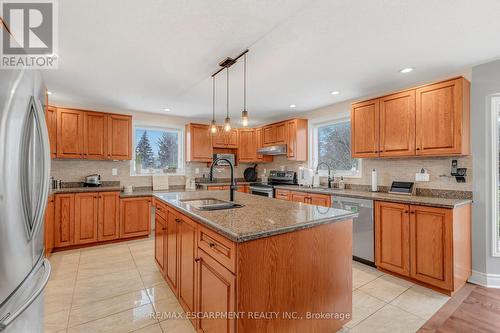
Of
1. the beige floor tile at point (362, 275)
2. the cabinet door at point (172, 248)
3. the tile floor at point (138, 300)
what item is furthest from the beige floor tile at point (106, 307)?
the beige floor tile at point (362, 275)

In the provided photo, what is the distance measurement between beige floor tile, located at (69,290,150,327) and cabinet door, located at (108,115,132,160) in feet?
8.62

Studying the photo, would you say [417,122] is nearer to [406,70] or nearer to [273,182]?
[406,70]

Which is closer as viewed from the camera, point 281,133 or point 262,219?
point 262,219

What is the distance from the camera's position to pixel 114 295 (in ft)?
7.93

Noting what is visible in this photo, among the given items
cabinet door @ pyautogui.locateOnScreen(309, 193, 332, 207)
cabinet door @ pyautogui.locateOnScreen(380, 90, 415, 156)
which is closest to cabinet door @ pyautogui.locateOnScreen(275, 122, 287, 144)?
cabinet door @ pyautogui.locateOnScreen(309, 193, 332, 207)

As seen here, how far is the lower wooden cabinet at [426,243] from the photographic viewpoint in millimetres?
2381

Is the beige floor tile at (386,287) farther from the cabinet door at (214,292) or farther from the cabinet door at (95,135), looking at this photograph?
the cabinet door at (95,135)

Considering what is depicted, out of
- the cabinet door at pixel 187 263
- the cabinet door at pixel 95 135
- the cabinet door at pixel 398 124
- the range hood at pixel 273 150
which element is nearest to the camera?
the cabinet door at pixel 187 263

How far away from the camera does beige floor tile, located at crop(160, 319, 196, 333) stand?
1.90m

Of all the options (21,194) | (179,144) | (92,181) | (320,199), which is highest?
(179,144)

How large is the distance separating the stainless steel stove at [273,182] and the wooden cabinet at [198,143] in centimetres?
124

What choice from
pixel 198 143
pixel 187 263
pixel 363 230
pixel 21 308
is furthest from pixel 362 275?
pixel 198 143

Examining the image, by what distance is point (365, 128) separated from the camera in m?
3.45

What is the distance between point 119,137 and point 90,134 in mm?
435
